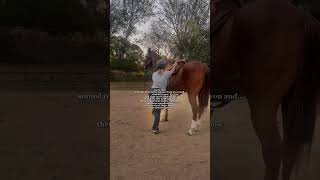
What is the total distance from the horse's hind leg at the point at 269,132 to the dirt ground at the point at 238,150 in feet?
0.44

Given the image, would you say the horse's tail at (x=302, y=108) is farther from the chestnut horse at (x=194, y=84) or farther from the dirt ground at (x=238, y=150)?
the chestnut horse at (x=194, y=84)

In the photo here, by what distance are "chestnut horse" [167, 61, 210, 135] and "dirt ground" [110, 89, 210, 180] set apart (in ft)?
0.15

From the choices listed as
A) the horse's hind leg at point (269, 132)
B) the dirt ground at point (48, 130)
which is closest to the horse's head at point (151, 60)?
the dirt ground at point (48, 130)

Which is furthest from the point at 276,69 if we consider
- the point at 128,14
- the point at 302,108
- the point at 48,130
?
the point at 48,130

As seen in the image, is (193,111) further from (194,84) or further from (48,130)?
(48,130)

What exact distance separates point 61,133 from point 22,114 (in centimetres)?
68

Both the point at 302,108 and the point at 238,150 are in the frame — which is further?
the point at 238,150

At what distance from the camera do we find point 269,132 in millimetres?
2250

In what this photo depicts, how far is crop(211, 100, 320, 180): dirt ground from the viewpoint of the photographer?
9.47ft

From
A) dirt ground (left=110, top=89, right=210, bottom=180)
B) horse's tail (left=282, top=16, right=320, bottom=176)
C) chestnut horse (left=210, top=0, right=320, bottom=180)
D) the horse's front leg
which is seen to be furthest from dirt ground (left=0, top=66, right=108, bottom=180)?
horse's tail (left=282, top=16, right=320, bottom=176)

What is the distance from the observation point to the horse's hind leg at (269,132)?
88.6 inches

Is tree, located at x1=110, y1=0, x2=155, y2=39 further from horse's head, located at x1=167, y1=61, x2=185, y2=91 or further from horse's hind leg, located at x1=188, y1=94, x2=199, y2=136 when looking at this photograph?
horse's hind leg, located at x1=188, y1=94, x2=199, y2=136

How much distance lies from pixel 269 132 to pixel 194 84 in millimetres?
742

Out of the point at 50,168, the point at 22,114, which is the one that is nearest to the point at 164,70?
the point at 50,168
